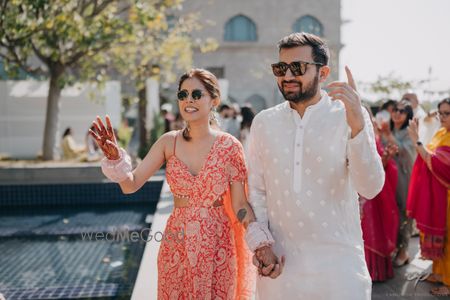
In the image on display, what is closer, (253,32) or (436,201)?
(436,201)

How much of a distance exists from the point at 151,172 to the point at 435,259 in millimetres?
3139

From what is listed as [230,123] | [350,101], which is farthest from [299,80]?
[230,123]

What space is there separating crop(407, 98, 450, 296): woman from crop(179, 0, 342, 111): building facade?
22.9m

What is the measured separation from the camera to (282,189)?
7.66ft

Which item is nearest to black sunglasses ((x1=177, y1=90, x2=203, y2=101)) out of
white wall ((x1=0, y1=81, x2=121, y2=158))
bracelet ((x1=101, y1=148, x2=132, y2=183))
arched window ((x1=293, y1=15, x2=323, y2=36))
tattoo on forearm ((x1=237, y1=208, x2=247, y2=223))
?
bracelet ((x1=101, y1=148, x2=132, y2=183))

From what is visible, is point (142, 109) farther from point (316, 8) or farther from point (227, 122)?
point (316, 8)

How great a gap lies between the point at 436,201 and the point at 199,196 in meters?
2.82

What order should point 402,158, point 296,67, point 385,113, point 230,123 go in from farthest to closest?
point 230,123 < point 385,113 < point 402,158 < point 296,67

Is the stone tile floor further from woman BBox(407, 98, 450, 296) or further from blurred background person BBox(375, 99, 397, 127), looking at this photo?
blurred background person BBox(375, 99, 397, 127)

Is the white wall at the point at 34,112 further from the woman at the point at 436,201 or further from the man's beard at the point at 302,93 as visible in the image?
the man's beard at the point at 302,93

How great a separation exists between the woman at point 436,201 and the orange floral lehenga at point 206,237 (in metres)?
2.32

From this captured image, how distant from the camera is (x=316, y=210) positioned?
2268mm

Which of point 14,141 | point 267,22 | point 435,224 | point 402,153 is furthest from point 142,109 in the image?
point 267,22

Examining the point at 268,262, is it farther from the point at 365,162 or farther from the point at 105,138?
the point at 105,138
